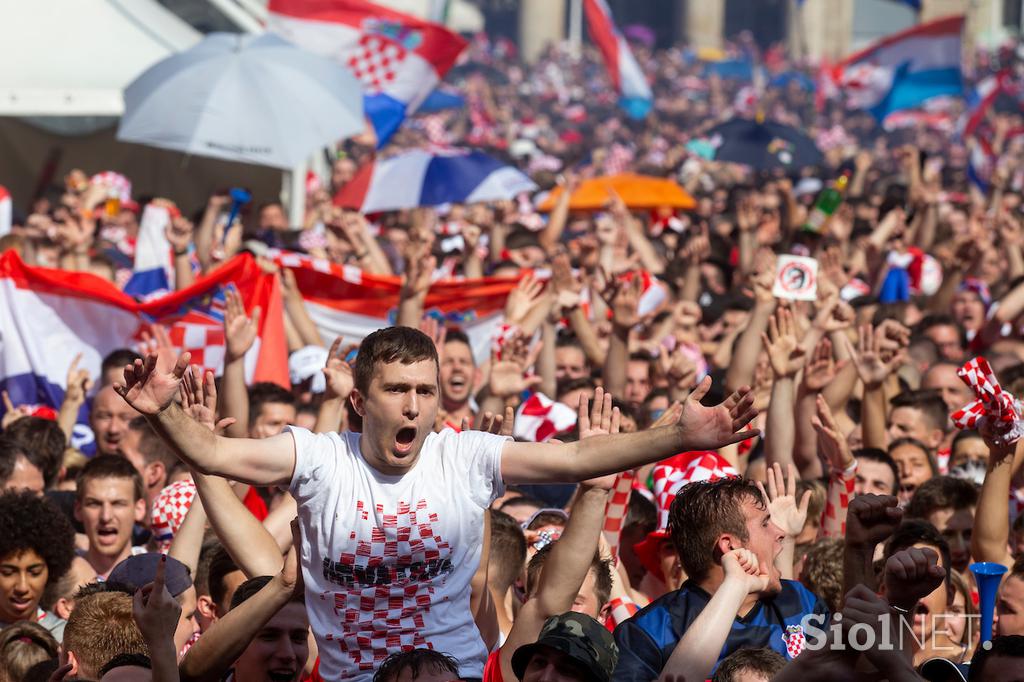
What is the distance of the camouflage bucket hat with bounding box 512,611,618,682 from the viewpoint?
388cm

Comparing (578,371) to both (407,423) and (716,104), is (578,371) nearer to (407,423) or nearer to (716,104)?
(407,423)

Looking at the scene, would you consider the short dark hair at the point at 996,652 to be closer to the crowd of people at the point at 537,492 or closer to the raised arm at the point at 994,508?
the crowd of people at the point at 537,492

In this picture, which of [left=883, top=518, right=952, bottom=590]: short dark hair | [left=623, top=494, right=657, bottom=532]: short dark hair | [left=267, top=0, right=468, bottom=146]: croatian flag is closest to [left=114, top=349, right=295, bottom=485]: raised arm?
[left=883, top=518, right=952, bottom=590]: short dark hair

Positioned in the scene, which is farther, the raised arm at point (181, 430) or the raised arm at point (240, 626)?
the raised arm at point (240, 626)

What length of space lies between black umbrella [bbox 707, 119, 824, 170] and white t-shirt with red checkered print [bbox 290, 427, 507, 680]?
1192 centimetres

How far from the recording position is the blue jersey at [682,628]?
4.14 m

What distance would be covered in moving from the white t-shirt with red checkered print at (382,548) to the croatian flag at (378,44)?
8.77 m

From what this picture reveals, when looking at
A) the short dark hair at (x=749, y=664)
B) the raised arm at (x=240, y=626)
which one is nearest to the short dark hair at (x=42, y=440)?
the raised arm at (x=240, y=626)

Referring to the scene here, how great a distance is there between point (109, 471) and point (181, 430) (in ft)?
7.67

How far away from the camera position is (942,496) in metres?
6.00

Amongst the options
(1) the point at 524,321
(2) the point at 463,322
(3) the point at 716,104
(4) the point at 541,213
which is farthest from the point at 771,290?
(3) the point at 716,104

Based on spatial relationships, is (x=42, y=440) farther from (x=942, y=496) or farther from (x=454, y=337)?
(x=942, y=496)

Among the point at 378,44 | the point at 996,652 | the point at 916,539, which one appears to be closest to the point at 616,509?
the point at 916,539

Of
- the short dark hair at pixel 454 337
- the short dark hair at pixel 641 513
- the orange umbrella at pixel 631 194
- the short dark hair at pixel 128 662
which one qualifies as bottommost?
the orange umbrella at pixel 631 194
